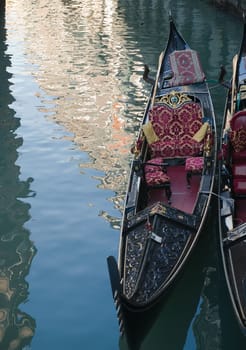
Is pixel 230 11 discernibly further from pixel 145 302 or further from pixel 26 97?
pixel 145 302

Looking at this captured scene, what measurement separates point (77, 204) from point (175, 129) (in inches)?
47.7

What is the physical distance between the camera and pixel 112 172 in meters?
6.35

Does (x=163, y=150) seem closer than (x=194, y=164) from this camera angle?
No

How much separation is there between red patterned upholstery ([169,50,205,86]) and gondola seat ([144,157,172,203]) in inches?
89.5

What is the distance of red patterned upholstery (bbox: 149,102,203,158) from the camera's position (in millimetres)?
5633

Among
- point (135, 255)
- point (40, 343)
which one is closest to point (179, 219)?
point (135, 255)

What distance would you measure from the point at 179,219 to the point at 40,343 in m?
1.27

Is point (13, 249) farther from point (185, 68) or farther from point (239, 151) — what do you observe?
point (185, 68)

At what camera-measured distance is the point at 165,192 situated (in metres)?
4.93

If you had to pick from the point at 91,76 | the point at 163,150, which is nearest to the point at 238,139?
the point at 163,150

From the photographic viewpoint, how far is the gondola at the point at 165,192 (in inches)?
141

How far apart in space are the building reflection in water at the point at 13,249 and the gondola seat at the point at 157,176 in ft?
3.71

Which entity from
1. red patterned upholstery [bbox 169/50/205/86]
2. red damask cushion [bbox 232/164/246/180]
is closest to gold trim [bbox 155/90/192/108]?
red damask cushion [bbox 232/164/246/180]

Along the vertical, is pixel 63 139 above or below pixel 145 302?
below
